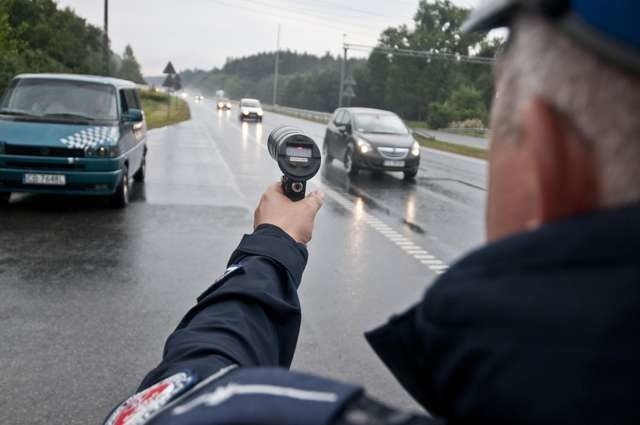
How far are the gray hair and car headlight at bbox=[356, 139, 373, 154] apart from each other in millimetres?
15760

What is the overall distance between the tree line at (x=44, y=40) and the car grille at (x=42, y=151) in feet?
63.8

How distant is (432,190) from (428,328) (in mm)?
13989

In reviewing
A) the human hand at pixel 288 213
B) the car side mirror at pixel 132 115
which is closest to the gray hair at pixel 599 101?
the human hand at pixel 288 213

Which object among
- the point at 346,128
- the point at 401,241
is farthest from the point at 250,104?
the point at 401,241

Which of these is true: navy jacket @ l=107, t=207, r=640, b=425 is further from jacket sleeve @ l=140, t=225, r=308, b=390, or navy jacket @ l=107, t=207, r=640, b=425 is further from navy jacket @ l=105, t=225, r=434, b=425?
jacket sleeve @ l=140, t=225, r=308, b=390

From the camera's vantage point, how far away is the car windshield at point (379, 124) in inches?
697

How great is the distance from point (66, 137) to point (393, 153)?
28.1 ft

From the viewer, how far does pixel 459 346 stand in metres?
0.65

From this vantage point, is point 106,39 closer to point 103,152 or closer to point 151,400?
point 103,152

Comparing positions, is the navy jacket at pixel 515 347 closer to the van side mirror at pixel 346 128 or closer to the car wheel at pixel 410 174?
the car wheel at pixel 410 174

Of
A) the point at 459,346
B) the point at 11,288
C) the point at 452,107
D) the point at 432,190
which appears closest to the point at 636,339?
the point at 459,346

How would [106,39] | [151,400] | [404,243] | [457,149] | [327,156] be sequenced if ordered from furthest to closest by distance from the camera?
[106,39] < [457,149] < [327,156] < [404,243] < [151,400]

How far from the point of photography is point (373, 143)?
1645cm

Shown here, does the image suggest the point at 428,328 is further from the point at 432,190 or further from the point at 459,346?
the point at 432,190
